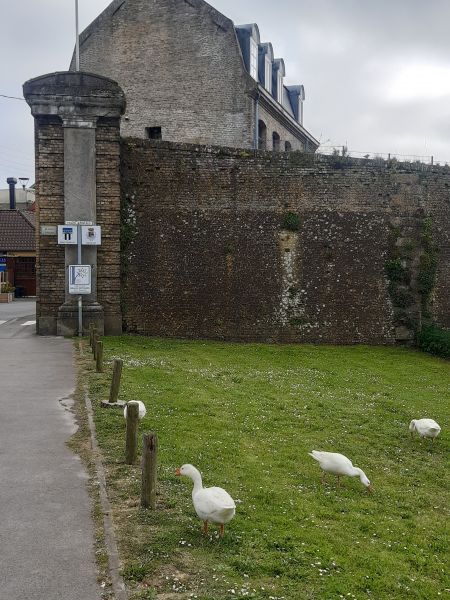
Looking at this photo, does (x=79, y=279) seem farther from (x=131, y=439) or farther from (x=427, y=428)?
(x=131, y=439)

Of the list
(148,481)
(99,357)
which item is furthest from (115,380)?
(148,481)

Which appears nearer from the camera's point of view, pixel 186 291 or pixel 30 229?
pixel 186 291

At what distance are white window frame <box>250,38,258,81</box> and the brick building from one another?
4 cm

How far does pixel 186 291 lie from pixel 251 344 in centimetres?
262

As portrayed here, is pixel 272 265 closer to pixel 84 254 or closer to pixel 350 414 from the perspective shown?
pixel 84 254

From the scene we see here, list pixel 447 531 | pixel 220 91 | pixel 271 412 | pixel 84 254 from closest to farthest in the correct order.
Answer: pixel 447 531
pixel 271 412
pixel 84 254
pixel 220 91

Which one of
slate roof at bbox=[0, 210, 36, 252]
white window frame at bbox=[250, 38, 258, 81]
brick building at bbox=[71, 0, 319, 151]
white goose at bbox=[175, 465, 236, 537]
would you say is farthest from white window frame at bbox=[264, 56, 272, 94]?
white goose at bbox=[175, 465, 236, 537]

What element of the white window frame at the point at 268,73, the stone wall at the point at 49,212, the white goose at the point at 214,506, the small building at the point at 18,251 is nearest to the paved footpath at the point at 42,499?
the white goose at the point at 214,506

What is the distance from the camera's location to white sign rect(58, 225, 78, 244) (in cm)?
1916

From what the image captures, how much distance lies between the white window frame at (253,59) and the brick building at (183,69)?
0.13 feet

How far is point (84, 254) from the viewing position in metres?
19.5

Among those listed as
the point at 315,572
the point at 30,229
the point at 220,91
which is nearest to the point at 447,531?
the point at 315,572

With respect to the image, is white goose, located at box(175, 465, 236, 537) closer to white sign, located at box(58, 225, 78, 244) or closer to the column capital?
white sign, located at box(58, 225, 78, 244)

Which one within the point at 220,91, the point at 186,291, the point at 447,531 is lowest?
the point at 447,531
